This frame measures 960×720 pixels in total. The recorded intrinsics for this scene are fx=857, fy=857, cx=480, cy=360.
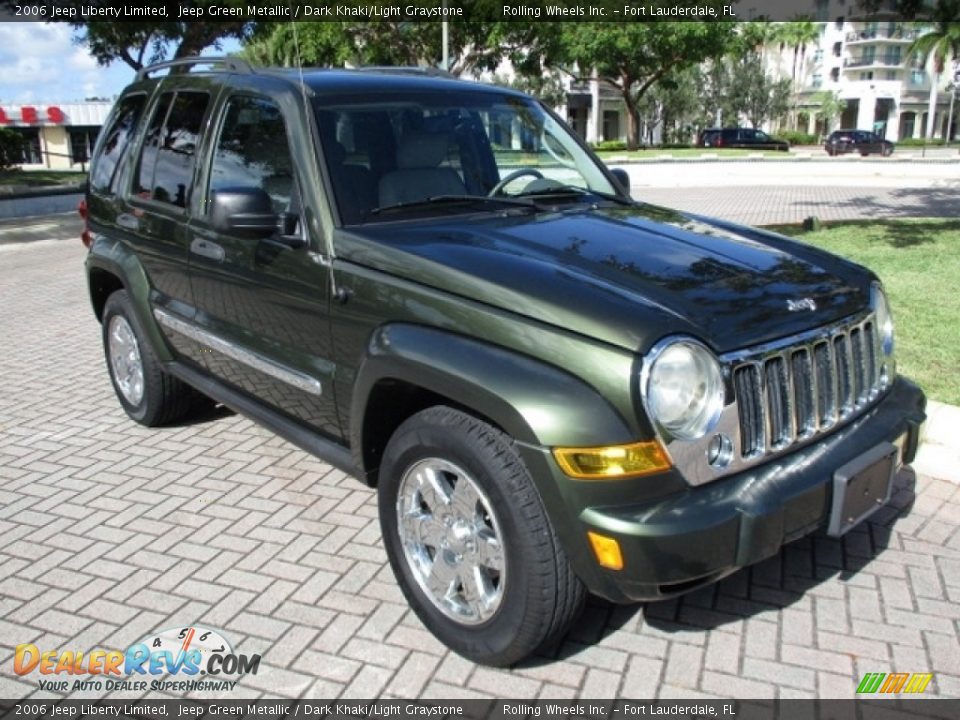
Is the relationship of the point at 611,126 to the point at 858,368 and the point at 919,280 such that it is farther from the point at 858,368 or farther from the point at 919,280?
the point at 858,368

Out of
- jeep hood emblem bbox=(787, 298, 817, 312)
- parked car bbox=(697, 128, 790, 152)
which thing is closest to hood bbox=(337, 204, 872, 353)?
jeep hood emblem bbox=(787, 298, 817, 312)

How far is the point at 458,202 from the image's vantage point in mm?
3592

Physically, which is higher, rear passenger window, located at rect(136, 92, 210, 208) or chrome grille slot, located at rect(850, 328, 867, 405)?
rear passenger window, located at rect(136, 92, 210, 208)

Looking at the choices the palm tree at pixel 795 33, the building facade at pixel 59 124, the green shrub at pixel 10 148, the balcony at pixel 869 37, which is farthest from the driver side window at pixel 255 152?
the balcony at pixel 869 37

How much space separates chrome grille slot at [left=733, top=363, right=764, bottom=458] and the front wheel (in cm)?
66

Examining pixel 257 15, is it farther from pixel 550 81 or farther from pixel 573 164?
pixel 550 81

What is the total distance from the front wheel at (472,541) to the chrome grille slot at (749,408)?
660 millimetres

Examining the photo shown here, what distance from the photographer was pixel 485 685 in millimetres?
2873

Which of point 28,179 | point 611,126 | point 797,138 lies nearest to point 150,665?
point 28,179

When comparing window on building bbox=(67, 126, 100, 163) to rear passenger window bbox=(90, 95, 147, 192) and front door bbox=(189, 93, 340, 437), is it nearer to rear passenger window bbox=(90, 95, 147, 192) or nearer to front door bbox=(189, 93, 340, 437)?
rear passenger window bbox=(90, 95, 147, 192)

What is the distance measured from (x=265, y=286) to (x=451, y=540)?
140 centimetres

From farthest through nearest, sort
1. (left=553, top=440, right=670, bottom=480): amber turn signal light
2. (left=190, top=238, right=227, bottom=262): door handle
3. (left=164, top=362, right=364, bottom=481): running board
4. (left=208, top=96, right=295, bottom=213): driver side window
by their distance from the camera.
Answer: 1. (left=190, top=238, right=227, bottom=262): door handle
2. (left=208, top=96, right=295, bottom=213): driver side window
3. (left=164, top=362, right=364, bottom=481): running board
4. (left=553, top=440, right=670, bottom=480): amber turn signal light

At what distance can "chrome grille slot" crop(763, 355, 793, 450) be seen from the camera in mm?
2695

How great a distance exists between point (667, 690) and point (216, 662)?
157 centimetres
